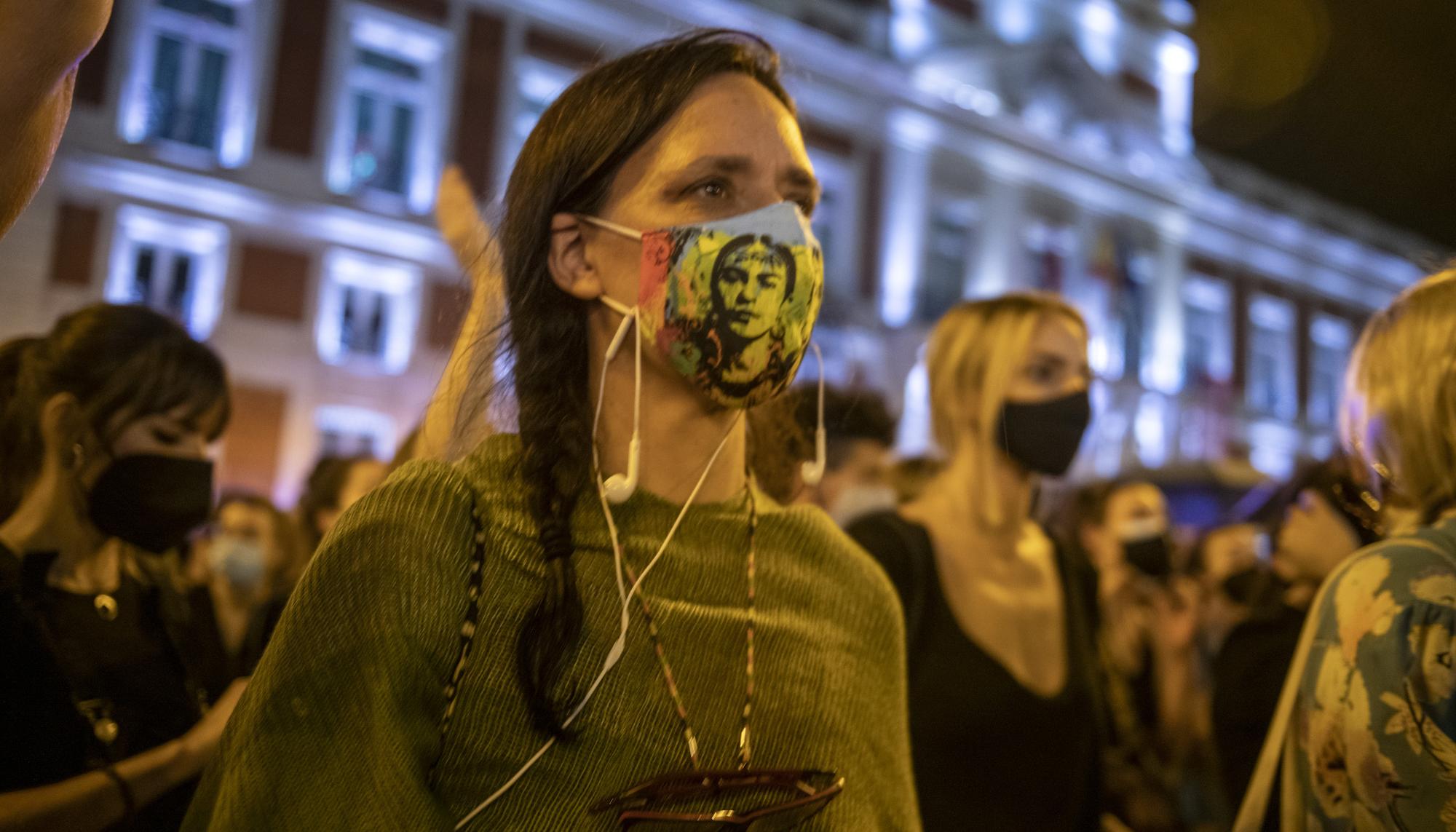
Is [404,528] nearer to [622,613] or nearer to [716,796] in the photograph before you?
[622,613]

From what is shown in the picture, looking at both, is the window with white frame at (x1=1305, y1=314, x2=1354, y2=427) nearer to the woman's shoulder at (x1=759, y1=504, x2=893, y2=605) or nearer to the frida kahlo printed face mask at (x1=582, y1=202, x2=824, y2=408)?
the woman's shoulder at (x1=759, y1=504, x2=893, y2=605)

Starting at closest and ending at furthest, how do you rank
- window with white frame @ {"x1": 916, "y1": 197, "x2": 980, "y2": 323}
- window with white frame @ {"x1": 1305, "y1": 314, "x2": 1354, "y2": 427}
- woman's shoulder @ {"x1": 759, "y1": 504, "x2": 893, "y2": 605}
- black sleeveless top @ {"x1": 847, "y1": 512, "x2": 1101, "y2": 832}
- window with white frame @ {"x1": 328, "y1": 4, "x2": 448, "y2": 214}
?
1. woman's shoulder @ {"x1": 759, "y1": 504, "x2": 893, "y2": 605}
2. black sleeveless top @ {"x1": 847, "y1": 512, "x2": 1101, "y2": 832}
3. window with white frame @ {"x1": 328, "y1": 4, "x2": 448, "y2": 214}
4. window with white frame @ {"x1": 916, "y1": 197, "x2": 980, "y2": 323}
5. window with white frame @ {"x1": 1305, "y1": 314, "x2": 1354, "y2": 427}

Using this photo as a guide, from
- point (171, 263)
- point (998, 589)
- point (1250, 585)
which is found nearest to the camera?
point (998, 589)

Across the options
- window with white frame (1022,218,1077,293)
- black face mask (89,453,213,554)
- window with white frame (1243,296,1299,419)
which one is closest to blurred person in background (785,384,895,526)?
black face mask (89,453,213,554)

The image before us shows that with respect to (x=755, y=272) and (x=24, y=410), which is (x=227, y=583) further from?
(x=755, y=272)

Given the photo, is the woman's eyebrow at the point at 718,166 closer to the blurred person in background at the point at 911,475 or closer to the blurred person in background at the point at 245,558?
the blurred person in background at the point at 911,475

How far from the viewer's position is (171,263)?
13539 millimetres

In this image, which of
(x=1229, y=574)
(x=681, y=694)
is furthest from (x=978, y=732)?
(x=1229, y=574)

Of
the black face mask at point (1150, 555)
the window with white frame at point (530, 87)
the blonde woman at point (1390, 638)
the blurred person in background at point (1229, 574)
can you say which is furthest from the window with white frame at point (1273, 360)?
the blonde woman at point (1390, 638)

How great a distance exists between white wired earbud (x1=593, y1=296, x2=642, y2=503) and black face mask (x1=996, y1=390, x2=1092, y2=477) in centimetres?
139

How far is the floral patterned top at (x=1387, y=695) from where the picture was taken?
165 cm

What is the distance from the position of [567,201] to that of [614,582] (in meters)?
0.58

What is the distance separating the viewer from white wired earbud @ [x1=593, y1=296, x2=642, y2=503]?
149 cm

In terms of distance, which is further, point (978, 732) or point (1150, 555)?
point (1150, 555)
